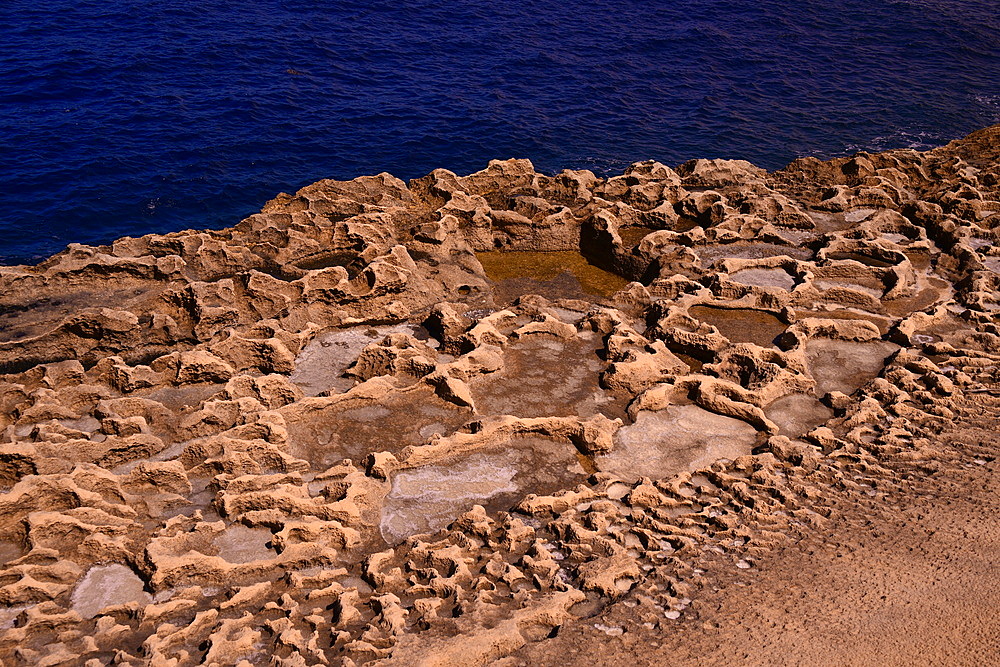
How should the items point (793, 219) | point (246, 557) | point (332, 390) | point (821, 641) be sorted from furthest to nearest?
1. point (793, 219)
2. point (332, 390)
3. point (246, 557)
4. point (821, 641)

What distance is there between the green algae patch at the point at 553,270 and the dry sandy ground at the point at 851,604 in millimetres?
7390

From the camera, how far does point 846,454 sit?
35.0 feet

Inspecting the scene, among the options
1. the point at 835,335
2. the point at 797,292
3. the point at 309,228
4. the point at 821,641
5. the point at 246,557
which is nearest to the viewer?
the point at 821,641

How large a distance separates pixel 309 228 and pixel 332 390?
538 cm

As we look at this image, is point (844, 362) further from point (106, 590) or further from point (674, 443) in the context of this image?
point (106, 590)

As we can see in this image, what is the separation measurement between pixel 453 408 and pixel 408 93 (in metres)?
22.4

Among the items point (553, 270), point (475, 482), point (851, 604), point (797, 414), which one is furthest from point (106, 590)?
point (553, 270)

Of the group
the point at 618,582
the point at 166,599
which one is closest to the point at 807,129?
the point at 618,582

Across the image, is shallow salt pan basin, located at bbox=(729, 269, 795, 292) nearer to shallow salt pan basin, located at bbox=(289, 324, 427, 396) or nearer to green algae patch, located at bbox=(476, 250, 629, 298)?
green algae patch, located at bbox=(476, 250, 629, 298)

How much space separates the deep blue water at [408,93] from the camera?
25.4 m

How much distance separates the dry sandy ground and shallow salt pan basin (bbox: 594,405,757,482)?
1894mm

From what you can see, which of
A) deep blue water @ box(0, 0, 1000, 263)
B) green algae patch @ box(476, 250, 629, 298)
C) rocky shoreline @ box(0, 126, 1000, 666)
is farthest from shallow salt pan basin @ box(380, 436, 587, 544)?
deep blue water @ box(0, 0, 1000, 263)

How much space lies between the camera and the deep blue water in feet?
83.4

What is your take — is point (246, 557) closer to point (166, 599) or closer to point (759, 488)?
point (166, 599)
